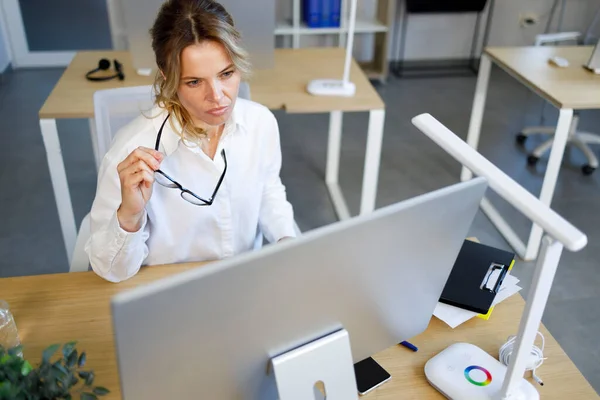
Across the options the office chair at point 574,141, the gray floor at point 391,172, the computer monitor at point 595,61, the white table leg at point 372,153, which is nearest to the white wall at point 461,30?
the gray floor at point 391,172

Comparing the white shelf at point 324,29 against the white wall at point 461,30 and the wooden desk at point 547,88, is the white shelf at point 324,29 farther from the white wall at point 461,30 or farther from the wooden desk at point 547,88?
the wooden desk at point 547,88

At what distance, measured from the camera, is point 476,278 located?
50.1 inches

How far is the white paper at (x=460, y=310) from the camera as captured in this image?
1.20m

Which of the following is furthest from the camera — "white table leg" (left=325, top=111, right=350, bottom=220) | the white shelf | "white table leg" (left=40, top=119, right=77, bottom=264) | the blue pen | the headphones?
the white shelf

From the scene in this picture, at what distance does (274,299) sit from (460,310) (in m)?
0.63

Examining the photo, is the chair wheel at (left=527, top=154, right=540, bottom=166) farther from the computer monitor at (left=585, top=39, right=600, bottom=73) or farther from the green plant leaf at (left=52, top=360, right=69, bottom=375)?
the green plant leaf at (left=52, top=360, right=69, bottom=375)

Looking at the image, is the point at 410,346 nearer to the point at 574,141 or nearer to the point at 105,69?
the point at 105,69

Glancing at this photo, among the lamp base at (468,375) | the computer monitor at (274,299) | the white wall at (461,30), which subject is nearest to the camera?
the computer monitor at (274,299)

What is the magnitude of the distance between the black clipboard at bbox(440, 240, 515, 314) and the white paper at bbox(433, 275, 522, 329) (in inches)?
0.4

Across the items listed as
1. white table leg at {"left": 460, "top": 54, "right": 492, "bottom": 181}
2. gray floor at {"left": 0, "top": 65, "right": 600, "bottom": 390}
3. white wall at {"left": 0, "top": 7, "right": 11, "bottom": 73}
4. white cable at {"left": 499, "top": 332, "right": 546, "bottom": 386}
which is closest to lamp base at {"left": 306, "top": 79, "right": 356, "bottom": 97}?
gray floor at {"left": 0, "top": 65, "right": 600, "bottom": 390}

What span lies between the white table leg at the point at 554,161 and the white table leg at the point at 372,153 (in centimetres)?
65

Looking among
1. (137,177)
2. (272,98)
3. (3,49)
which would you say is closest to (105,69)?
(272,98)

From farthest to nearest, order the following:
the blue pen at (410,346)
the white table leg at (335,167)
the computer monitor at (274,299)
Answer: the white table leg at (335,167), the blue pen at (410,346), the computer monitor at (274,299)

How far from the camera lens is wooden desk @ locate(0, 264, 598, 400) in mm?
1069
